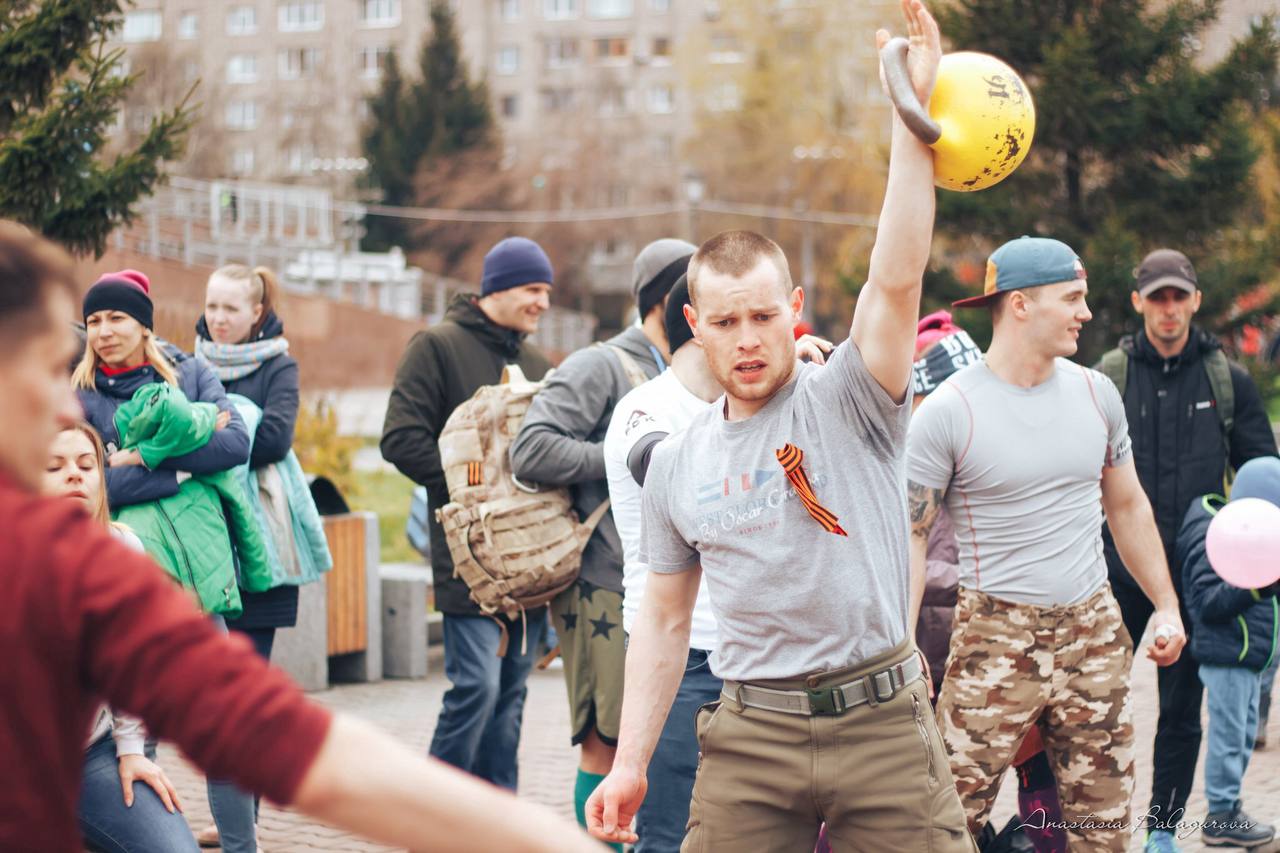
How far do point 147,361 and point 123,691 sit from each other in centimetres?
399

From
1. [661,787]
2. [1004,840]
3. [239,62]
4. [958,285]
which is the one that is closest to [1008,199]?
[958,285]

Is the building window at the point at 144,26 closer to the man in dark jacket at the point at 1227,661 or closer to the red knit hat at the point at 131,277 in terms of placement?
the red knit hat at the point at 131,277

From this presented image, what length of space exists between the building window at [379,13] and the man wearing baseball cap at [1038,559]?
3295 inches

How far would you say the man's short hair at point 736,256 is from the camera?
3404 mm

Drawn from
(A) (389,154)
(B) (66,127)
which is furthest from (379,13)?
(B) (66,127)

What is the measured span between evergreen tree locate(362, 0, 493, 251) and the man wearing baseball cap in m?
57.4

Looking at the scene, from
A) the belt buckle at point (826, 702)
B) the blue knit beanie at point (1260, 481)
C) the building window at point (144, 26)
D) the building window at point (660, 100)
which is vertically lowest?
the belt buckle at point (826, 702)

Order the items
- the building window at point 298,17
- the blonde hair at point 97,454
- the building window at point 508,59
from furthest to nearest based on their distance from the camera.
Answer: the building window at point 298,17
the building window at point 508,59
the blonde hair at point 97,454

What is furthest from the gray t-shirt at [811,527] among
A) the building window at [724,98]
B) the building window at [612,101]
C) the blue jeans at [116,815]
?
the building window at [612,101]

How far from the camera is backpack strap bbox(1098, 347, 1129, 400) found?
251 inches

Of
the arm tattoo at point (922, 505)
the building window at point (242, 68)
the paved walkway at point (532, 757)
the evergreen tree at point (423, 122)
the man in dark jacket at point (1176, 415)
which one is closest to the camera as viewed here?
the arm tattoo at point (922, 505)

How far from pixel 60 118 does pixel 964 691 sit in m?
7.23

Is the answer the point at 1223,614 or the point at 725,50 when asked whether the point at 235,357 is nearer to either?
the point at 1223,614

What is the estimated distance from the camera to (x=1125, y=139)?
17969 millimetres
